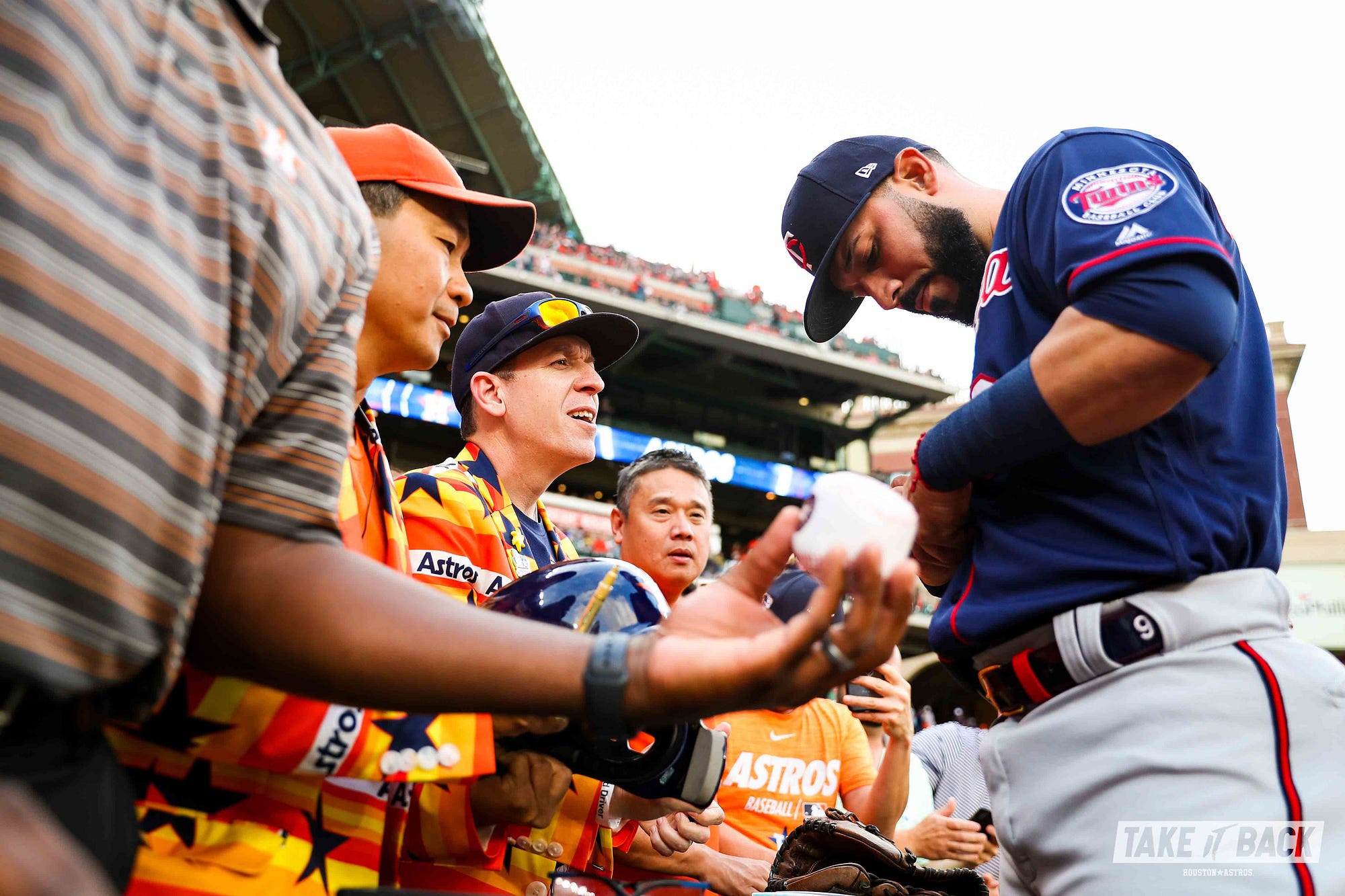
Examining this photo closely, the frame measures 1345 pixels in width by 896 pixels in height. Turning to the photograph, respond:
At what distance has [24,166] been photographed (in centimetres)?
77

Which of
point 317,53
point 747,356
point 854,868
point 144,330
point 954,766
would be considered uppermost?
point 317,53

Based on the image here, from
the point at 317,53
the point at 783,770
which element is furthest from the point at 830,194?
the point at 317,53

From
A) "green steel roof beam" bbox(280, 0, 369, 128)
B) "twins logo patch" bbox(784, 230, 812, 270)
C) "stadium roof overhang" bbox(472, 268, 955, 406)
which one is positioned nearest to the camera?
"twins logo patch" bbox(784, 230, 812, 270)

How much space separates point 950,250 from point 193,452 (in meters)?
1.86

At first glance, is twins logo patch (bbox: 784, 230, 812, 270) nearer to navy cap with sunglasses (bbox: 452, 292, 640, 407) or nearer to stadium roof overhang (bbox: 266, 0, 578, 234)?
navy cap with sunglasses (bbox: 452, 292, 640, 407)

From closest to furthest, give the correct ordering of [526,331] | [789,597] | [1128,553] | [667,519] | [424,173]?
[1128,553], [789,597], [424,173], [526,331], [667,519]

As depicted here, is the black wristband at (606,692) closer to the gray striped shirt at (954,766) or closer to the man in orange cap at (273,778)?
the man in orange cap at (273,778)

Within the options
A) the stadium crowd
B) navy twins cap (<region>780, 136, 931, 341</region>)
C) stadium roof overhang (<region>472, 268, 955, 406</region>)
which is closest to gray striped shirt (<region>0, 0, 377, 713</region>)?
navy twins cap (<region>780, 136, 931, 341</region>)

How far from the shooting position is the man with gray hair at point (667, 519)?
4250 millimetres

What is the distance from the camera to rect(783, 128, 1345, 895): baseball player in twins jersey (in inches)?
61.7

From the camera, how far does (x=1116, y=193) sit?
1.76 m

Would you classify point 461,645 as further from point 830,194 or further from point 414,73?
point 414,73

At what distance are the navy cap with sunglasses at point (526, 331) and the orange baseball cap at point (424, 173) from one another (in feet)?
3.80

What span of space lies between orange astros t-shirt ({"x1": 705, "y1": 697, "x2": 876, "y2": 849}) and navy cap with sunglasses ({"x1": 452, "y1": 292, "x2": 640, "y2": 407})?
5.07 feet
